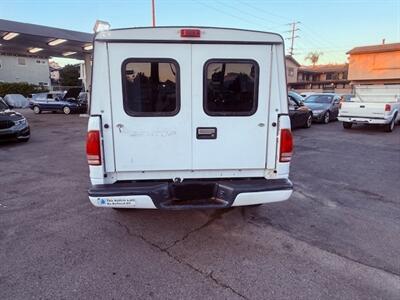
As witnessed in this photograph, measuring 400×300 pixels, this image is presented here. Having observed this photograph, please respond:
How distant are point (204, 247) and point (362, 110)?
11.9 metres

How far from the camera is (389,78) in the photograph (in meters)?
15.9

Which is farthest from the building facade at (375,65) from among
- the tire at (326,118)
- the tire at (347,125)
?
the tire at (347,125)

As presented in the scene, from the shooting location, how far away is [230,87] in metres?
3.61

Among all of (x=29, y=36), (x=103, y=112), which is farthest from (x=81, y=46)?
(x=103, y=112)

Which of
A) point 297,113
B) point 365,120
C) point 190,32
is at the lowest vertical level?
point 365,120

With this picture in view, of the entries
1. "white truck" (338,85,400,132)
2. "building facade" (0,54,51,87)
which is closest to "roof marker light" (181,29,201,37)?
"white truck" (338,85,400,132)

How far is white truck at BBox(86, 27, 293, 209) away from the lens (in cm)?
336

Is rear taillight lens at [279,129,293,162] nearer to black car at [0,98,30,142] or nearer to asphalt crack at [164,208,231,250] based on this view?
asphalt crack at [164,208,231,250]

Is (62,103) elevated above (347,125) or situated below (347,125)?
above

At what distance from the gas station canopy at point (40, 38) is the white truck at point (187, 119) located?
626 inches

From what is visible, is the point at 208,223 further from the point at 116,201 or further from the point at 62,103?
the point at 62,103

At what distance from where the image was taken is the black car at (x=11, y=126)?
956 cm

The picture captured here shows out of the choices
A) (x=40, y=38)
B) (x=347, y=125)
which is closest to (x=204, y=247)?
(x=347, y=125)

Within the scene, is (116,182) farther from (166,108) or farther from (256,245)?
(256,245)
